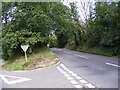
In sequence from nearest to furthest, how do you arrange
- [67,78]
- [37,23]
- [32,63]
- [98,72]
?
[67,78], [98,72], [32,63], [37,23]

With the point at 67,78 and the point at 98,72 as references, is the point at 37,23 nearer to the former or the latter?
the point at 67,78

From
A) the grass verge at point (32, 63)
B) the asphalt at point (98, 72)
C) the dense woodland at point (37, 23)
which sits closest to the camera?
the asphalt at point (98, 72)

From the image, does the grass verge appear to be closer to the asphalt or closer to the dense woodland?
the dense woodland

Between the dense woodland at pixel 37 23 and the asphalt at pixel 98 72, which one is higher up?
the dense woodland at pixel 37 23

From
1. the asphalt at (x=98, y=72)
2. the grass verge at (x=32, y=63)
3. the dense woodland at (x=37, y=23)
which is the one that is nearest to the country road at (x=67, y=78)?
the asphalt at (x=98, y=72)

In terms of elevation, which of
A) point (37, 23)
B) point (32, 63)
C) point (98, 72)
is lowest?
point (32, 63)

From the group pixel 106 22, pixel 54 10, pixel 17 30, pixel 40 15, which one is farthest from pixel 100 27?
pixel 17 30

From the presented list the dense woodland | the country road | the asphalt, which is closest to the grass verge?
the dense woodland

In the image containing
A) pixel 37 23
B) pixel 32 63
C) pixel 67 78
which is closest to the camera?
pixel 67 78

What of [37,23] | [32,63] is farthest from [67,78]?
[37,23]

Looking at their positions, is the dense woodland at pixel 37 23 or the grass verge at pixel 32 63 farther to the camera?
the dense woodland at pixel 37 23

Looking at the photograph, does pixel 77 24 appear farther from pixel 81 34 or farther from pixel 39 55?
pixel 39 55

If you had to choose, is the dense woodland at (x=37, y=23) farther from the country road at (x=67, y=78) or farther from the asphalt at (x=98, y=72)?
the asphalt at (x=98, y=72)

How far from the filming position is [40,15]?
8844mm
